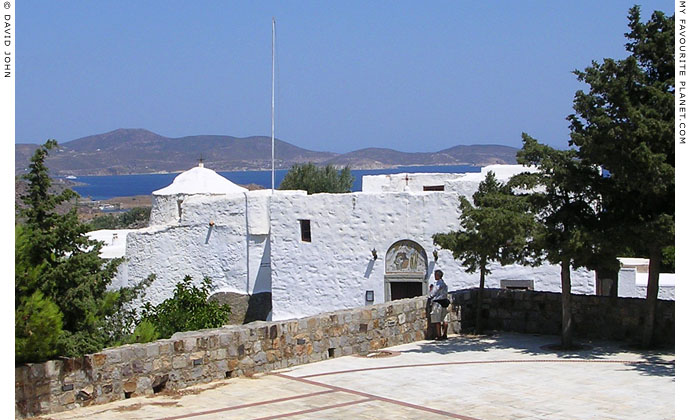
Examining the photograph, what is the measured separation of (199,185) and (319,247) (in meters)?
7.20

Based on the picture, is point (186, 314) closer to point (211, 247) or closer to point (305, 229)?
point (305, 229)

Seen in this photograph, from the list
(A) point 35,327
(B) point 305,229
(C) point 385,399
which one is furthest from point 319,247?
(A) point 35,327

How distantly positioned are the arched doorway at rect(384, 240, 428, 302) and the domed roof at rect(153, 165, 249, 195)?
28.8 ft

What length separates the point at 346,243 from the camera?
2577 cm

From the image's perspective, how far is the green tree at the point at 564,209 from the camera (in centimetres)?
1491

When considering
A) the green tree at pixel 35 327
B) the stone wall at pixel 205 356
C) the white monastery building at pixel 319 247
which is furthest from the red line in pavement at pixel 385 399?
the white monastery building at pixel 319 247

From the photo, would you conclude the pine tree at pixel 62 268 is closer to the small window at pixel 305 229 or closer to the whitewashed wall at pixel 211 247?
the small window at pixel 305 229

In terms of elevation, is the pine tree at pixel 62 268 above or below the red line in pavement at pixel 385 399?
above

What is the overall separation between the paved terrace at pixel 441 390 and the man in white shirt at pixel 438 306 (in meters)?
1.45

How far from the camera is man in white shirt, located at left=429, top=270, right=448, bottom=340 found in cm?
1648

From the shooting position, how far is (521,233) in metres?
15.1

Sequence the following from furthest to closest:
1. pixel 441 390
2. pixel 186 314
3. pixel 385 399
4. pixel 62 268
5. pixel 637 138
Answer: pixel 186 314 < pixel 637 138 < pixel 441 390 < pixel 385 399 < pixel 62 268

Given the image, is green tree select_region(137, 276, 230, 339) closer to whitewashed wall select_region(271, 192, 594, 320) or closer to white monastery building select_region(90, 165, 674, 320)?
whitewashed wall select_region(271, 192, 594, 320)

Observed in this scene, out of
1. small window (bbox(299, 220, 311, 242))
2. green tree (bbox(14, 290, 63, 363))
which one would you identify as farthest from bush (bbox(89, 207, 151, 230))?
green tree (bbox(14, 290, 63, 363))
